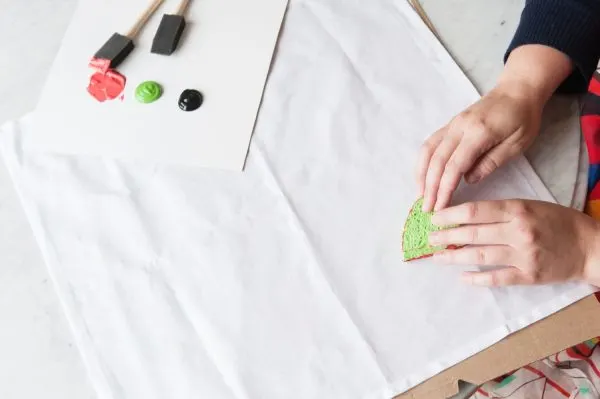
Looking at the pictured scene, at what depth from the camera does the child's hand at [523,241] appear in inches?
20.6

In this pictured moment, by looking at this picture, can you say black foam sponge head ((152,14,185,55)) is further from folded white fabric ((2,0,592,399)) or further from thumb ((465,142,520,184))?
thumb ((465,142,520,184))

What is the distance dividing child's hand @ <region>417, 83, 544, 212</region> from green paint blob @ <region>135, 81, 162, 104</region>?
263 mm

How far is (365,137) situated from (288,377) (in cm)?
23

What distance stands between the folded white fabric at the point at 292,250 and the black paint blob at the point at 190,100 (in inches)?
2.6

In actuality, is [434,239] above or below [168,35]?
below

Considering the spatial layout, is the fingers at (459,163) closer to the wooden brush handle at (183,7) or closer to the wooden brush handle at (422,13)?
the wooden brush handle at (422,13)

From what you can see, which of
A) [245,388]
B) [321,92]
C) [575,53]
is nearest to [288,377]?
[245,388]

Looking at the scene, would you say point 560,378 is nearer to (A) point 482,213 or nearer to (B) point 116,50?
(A) point 482,213

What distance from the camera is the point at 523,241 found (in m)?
0.53

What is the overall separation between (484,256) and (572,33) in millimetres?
235

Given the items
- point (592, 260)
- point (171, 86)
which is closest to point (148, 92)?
point (171, 86)

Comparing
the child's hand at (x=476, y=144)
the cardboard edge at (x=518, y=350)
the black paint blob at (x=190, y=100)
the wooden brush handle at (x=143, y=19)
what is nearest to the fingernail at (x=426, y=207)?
the child's hand at (x=476, y=144)

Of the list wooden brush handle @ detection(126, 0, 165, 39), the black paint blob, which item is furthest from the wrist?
wooden brush handle @ detection(126, 0, 165, 39)

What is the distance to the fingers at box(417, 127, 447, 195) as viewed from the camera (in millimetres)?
578
